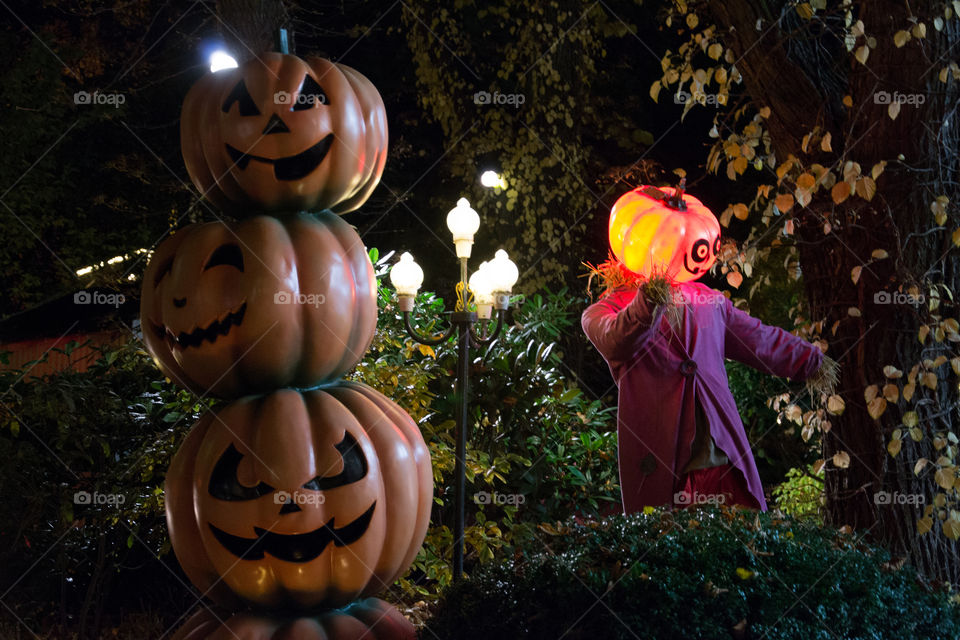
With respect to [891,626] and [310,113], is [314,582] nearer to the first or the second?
[310,113]

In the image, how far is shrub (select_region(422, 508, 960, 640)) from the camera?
2.29m

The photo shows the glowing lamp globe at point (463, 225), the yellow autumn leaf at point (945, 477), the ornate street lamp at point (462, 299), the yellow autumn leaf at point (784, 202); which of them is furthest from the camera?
the glowing lamp globe at point (463, 225)

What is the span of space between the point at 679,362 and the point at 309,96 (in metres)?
2.26

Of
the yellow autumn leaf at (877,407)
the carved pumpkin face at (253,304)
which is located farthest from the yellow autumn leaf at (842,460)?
the carved pumpkin face at (253,304)

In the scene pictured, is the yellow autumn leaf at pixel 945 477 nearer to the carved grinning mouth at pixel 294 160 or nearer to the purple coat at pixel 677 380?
the purple coat at pixel 677 380

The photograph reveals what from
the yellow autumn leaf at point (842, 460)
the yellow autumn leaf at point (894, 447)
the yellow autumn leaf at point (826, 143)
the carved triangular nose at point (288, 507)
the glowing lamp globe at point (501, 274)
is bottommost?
the yellow autumn leaf at point (842, 460)

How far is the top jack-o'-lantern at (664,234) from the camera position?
13.9ft

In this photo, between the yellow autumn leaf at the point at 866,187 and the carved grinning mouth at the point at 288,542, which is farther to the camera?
the yellow autumn leaf at the point at 866,187

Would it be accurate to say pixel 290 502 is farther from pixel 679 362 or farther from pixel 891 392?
pixel 891 392

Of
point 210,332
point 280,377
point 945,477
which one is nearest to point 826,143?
point 945,477

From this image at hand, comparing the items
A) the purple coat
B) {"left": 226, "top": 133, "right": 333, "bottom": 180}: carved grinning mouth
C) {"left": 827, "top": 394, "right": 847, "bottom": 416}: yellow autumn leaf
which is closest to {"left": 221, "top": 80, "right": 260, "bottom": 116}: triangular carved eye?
{"left": 226, "top": 133, "right": 333, "bottom": 180}: carved grinning mouth

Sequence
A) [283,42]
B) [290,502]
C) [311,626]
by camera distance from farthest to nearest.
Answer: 1. [283,42]
2. [311,626]
3. [290,502]

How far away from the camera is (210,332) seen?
2.77 m

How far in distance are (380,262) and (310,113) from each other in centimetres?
337
